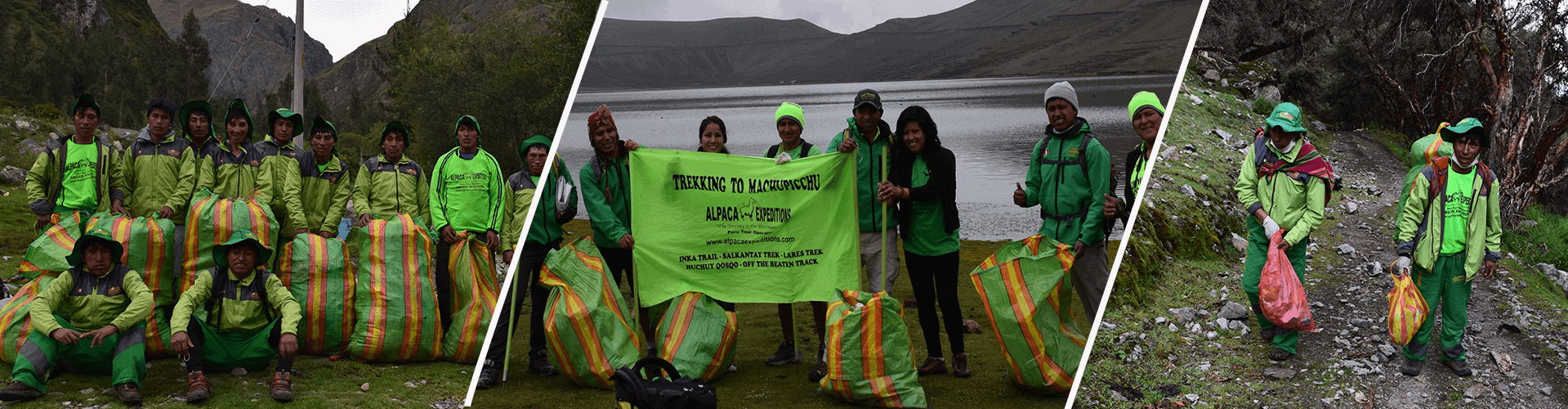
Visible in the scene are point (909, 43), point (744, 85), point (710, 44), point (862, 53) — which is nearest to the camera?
point (710, 44)

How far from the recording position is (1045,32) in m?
8.63

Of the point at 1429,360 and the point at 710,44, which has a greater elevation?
the point at 710,44

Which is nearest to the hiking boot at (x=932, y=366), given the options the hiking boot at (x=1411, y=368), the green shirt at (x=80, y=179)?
the hiking boot at (x=1411, y=368)

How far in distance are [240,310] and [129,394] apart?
24.9 inches

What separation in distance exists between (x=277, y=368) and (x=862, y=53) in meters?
6.01

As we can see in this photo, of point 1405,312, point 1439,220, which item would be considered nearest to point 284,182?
point 1405,312

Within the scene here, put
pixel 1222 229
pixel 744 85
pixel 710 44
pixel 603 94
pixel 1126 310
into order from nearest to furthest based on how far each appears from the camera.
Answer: pixel 1126 310, pixel 603 94, pixel 710 44, pixel 1222 229, pixel 744 85

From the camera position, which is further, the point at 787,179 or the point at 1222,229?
the point at 1222,229

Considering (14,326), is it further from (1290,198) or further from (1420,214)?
(1420,214)

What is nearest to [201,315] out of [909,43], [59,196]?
[59,196]

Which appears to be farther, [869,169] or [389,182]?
[389,182]

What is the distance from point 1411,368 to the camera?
4.82 metres

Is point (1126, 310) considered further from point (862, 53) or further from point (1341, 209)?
point (1341, 209)

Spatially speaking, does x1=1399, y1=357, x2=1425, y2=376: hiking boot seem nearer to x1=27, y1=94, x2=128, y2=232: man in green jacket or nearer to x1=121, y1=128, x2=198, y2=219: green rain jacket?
x1=121, y1=128, x2=198, y2=219: green rain jacket
